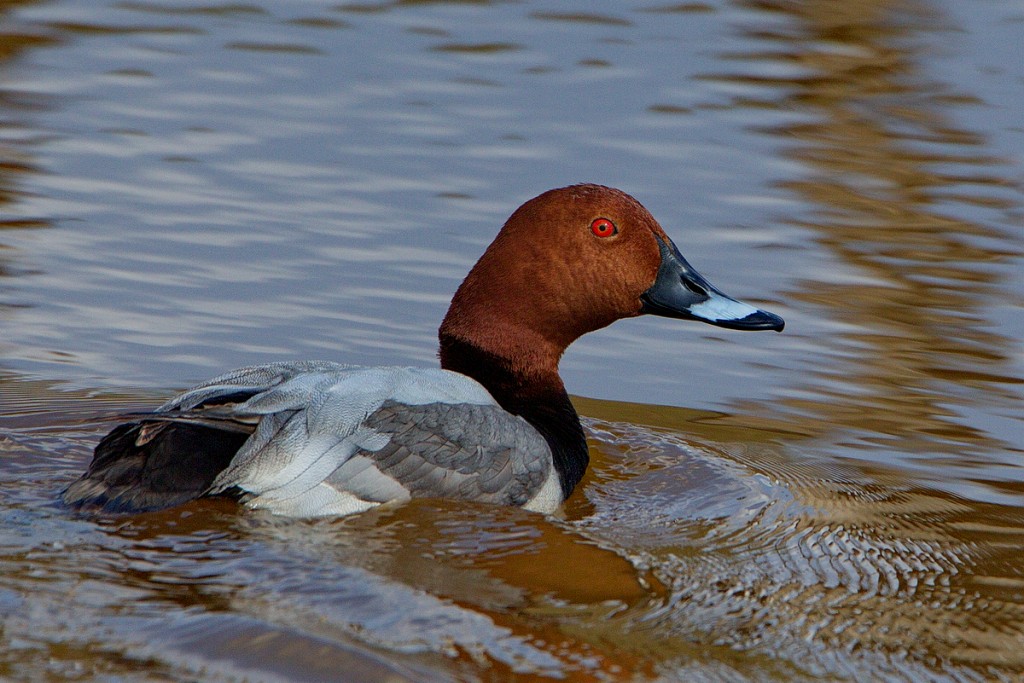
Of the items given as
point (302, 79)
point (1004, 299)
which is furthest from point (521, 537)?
point (302, 79)

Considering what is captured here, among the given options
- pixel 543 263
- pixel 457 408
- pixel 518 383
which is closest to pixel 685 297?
pixel 543 263

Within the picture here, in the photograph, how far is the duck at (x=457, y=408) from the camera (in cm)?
446

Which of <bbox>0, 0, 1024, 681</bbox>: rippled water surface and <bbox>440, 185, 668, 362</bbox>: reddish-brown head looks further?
<bbox>440, 185, 668, 362</bbox>: reddish-brown head

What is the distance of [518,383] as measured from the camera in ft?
17.9

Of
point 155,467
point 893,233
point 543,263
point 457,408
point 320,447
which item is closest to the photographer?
point 155,467

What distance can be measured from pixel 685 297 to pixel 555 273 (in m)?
0.49

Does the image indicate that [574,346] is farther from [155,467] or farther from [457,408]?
[155,467]

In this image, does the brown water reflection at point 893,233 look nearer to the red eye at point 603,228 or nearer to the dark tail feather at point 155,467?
the red eye at point 603,228

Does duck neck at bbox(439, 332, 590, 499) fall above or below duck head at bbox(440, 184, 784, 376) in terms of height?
below

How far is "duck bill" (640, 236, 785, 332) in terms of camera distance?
18.0 ft

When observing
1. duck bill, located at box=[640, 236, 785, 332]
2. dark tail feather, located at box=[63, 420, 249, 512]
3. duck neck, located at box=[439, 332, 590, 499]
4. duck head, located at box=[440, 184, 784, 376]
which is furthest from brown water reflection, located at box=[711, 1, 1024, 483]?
dark tail feather, located at box=[63, 420, 249, 512]

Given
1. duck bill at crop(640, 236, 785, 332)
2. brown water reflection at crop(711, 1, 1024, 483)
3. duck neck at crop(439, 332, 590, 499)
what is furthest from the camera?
brown water reflection at crop(711, 1, 1024, 483)

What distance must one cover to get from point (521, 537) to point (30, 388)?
231 cm

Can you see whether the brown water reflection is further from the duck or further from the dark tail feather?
the dark tail feather
